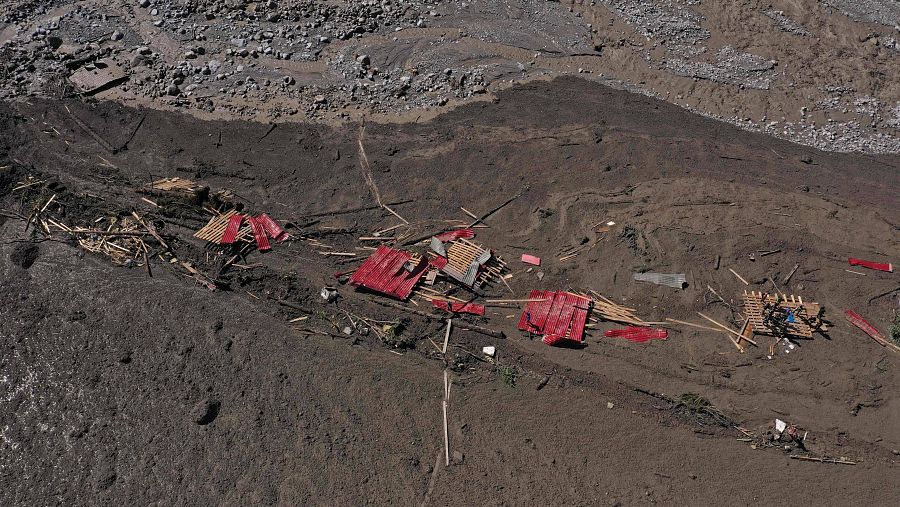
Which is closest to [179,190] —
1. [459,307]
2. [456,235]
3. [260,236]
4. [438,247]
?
[260,236]

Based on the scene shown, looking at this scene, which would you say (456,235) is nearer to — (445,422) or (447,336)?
(447,336)

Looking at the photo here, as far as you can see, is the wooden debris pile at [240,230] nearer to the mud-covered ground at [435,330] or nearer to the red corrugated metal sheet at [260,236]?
the red corrugated metal sheet at [260,236]

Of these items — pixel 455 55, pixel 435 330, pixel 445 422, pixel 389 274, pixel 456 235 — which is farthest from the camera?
pixel 455 55

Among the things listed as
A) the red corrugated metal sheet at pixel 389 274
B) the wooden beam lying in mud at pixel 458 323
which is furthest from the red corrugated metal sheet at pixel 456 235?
the wooden beam lying in mud at pixel 458 323

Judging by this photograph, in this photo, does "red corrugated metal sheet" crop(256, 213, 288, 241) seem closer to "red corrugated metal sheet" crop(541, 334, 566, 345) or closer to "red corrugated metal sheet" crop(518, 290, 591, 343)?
"red corrugated metal sheet" crop(518, 290, 591, 343)

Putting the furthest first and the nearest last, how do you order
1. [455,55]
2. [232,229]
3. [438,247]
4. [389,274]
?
1. [455,55]
2. [232,229]
3. [438,247]
4. [389,274]

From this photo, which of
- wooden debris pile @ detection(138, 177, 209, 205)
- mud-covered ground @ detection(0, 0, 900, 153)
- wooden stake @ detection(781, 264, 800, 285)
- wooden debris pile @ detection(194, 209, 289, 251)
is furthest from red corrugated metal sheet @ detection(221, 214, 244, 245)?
wooden stake @ detection(781, 264, 800, 285)

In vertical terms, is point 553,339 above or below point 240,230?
below
